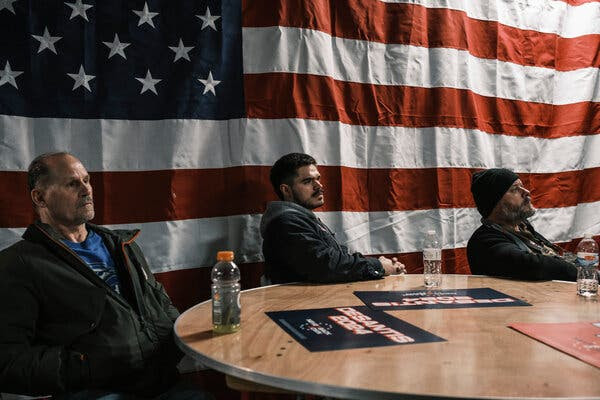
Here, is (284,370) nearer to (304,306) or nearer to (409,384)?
(409,384)

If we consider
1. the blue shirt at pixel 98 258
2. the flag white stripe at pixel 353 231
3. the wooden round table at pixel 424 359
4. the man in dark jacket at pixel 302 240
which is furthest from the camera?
the flag white stripe at pixel 353 231

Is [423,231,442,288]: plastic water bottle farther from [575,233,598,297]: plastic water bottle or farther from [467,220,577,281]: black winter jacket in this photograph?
[575,233,598,297]: plastic water bottle

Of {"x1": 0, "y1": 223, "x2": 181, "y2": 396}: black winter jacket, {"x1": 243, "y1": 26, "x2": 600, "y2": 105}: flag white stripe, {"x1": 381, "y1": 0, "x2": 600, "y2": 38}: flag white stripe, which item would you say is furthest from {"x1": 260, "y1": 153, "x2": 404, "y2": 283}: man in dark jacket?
{"x1": 381, "y1": 0, "x2": 600, "y2": 38}: flag white stripe

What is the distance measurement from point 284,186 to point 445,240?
1.25m

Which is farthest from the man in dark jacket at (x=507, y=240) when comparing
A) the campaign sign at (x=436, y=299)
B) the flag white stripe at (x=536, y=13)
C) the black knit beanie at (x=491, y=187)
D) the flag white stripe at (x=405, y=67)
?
the flag white stripe at (x=536, y=13)

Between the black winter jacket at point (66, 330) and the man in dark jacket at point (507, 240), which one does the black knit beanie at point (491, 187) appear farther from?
the black winter jacket at point (66, 330)

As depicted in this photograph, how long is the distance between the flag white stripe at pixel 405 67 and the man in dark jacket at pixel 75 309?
121cm

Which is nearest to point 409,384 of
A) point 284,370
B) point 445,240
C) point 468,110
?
point 284,370

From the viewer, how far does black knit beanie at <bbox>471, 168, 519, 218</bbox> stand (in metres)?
2.92

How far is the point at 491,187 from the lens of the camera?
2945mm

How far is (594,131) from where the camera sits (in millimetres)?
4125

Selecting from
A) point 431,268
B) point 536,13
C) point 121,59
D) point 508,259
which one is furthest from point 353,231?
point 536,13

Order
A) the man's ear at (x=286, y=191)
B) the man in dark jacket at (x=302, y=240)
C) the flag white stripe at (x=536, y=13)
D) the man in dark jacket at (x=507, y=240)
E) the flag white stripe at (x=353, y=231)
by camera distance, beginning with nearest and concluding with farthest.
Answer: the man in dark jacket at (x=302, y=240), the man in dark jacket at (x=507, y=240), the flag white stripe at (x=353, y=231), the man's ear at (x=286, y=191), the flag white stripe at (x=536, y=13)

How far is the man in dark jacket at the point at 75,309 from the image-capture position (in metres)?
1.57
